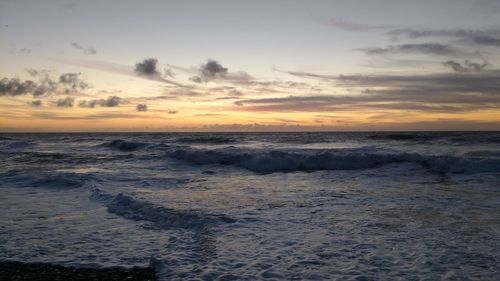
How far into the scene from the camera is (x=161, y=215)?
9547 millimetres

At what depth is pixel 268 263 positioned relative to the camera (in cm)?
622

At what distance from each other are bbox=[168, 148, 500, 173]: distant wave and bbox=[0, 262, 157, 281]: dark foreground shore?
51.9 ft

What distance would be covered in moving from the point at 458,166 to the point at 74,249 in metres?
18.1

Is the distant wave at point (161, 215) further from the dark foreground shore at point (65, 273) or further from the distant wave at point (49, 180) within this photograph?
the distant wave at point (49, 180)

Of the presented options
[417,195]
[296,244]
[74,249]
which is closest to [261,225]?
[296,244]

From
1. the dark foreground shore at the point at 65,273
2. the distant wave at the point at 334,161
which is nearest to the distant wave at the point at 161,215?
the dark foreground shore at the point at 65,273

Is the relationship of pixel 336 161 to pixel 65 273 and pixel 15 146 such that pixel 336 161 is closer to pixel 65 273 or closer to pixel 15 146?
pixel 65 273

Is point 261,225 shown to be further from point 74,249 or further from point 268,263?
point 74,249

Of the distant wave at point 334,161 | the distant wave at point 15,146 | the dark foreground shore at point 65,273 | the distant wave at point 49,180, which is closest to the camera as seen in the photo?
the dark foreground shore at point 65,273

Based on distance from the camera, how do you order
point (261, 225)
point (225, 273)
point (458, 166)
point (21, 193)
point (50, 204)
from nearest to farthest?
point (225, 273), point (261, 225), point (50, 204), point (21, 193), point (458, 166)

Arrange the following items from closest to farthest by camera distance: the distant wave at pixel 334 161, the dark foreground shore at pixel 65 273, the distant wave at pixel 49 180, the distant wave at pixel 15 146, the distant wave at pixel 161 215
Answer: the dark foreground shore at pixel 65 273
the distant wave at pixel 161 215
the distant wave at pixel 49 180
the distant wave at pixel 334 161
the distant wave at pixel 15 146

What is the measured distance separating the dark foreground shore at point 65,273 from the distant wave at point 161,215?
8.81 feet

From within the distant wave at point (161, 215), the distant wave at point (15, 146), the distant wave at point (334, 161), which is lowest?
the distant wave at point (15, 146)

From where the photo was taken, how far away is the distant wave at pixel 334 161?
19.6m
